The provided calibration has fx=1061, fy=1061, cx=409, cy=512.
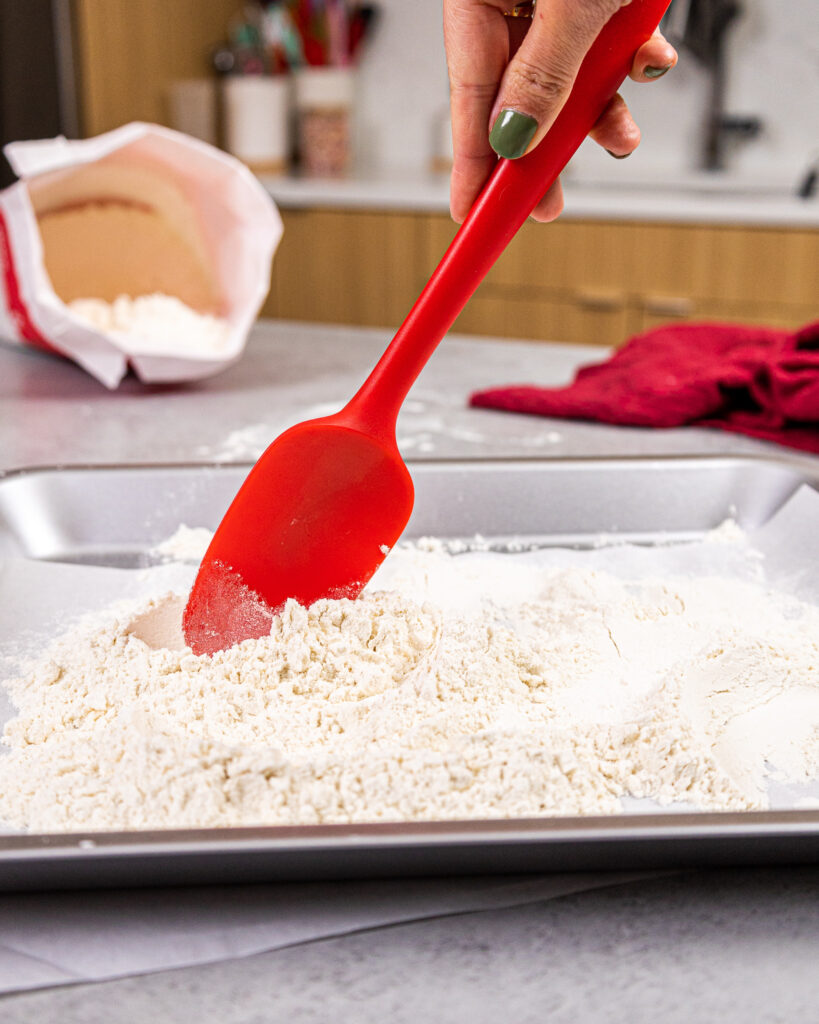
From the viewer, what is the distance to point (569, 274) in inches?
80.6

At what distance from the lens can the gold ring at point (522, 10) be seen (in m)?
0.66

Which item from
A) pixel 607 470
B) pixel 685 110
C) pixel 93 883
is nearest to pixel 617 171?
pixel 685 110

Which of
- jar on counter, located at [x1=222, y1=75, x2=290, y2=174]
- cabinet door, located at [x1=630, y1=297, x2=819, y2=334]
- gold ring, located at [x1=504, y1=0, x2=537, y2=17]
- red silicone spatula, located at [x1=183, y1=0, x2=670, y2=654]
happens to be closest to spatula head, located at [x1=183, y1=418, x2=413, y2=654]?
red silicone spatula, located at [x1=183, y1=0, x2=670, y2=654]

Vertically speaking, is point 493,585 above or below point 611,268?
above

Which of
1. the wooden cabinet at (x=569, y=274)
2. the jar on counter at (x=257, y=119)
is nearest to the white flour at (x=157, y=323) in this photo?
the wooden cabinet at (x=569, y=274)

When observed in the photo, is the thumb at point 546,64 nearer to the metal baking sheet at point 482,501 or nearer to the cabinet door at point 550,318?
the metal baking sheet at point 482,501

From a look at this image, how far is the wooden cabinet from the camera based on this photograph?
6.31 ft

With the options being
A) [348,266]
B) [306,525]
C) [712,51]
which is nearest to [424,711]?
[306,525]

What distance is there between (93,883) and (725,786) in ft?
0.83

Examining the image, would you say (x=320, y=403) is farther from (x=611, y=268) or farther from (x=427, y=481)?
(x=611, y=268)

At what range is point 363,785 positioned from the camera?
42 cm

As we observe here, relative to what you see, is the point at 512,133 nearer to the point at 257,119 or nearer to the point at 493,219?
the point at 493,219

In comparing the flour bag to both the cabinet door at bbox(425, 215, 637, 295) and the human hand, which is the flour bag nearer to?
the human hand

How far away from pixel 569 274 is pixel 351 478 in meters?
1.56
